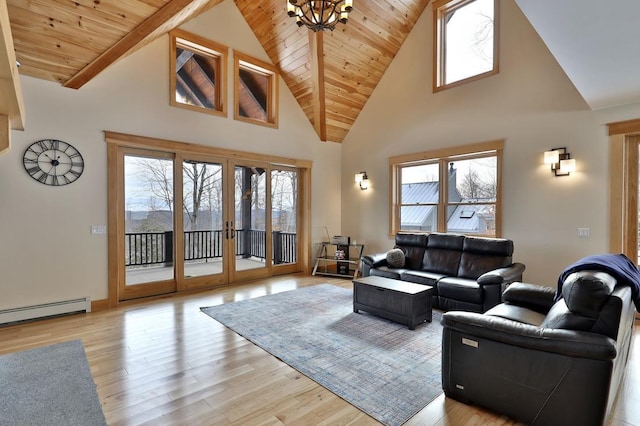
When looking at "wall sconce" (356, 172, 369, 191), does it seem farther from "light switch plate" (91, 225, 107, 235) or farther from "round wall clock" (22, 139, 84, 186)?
"round wall clock" (22, 139, 84, 186)

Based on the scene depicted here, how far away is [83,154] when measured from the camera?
4242mm

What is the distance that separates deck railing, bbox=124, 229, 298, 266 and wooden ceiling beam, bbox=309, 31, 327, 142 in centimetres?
239

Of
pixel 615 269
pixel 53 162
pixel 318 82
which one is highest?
pixel 318 82

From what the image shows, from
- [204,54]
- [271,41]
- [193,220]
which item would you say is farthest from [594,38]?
[193,220]

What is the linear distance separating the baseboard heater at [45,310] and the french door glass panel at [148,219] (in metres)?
0.62

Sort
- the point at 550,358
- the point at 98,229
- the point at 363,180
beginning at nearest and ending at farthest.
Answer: the point at 550,358 → the point at 98,229 → the point at 363,180

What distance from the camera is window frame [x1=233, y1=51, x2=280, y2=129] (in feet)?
18.8

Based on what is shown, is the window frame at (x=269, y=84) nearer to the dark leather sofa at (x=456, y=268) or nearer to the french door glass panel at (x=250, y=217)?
the french door glass panel at (x=250, y=217)

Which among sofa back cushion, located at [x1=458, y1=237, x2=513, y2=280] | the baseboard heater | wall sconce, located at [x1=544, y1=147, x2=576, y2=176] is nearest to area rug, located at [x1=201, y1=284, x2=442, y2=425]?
sofa back cushion, located at [x1=458, y1=237, x2=513, y2=280]

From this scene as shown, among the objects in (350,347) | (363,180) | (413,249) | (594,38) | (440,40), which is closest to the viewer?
(594,38)

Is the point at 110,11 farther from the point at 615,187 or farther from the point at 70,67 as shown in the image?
the point at 615,187

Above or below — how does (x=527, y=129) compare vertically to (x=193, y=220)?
above

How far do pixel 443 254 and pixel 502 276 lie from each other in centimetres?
120

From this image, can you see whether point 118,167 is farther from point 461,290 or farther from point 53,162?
point 461,290
